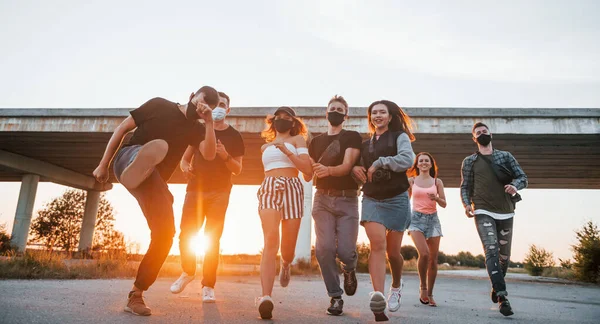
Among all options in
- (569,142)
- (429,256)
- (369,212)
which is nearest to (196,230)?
(369,212)

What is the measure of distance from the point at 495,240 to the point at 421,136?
30.2ft

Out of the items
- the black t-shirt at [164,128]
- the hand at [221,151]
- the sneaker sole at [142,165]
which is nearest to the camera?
the sneaker sole at [142,165]

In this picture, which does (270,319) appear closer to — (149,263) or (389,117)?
(149,263)

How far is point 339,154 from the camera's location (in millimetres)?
4051

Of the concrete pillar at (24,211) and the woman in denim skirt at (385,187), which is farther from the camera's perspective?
the concrete pillar at (24,211)

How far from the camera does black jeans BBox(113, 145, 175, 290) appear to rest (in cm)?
340

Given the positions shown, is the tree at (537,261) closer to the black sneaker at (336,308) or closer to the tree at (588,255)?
the tree at (588,255)

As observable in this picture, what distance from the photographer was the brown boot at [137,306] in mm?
3303

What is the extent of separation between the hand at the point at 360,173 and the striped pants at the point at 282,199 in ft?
1.94

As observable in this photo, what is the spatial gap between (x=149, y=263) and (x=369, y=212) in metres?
2.04

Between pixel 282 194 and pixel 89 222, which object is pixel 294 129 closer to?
pixel 282 194

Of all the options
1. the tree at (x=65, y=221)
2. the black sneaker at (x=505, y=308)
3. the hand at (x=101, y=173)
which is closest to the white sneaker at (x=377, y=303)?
the black sneaker at (x=505, y=308)

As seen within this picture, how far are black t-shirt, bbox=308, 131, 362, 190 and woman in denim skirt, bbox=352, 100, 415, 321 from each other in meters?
0.14

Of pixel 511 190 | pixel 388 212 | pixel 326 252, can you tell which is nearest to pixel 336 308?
pixel 326 252
